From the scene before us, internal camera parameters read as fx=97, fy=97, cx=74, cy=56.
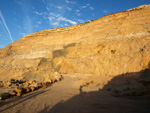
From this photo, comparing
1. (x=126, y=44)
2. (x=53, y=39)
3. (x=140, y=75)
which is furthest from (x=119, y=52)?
(x=53, y=39)

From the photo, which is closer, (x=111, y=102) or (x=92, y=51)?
(x=111, y=102)

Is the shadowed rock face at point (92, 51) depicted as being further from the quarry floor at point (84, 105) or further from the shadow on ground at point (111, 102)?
the quarry floor at point (84, 105)

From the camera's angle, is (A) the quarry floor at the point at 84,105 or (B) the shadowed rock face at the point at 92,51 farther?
(B) the shadowed rock face at the point at 92,51

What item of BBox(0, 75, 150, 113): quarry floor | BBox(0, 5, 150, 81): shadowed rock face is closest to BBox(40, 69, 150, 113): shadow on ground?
BBox(0, 75, 150, 113): quarry floor

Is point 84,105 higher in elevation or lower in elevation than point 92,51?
lower

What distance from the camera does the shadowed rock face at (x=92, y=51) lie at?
9.04 m

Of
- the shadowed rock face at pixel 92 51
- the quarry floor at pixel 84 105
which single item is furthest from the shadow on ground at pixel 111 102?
the shadowed rock face at pixel 92 51

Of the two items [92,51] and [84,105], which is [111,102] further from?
[92,51]

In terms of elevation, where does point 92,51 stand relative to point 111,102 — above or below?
above

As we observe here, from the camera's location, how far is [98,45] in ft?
40.8

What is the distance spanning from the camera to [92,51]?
41.3 ft

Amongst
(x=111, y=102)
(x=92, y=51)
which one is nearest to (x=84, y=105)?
(x=111, y=102)

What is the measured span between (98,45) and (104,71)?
13.0ft

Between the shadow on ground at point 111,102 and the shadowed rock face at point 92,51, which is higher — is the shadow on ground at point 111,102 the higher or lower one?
the lower one
